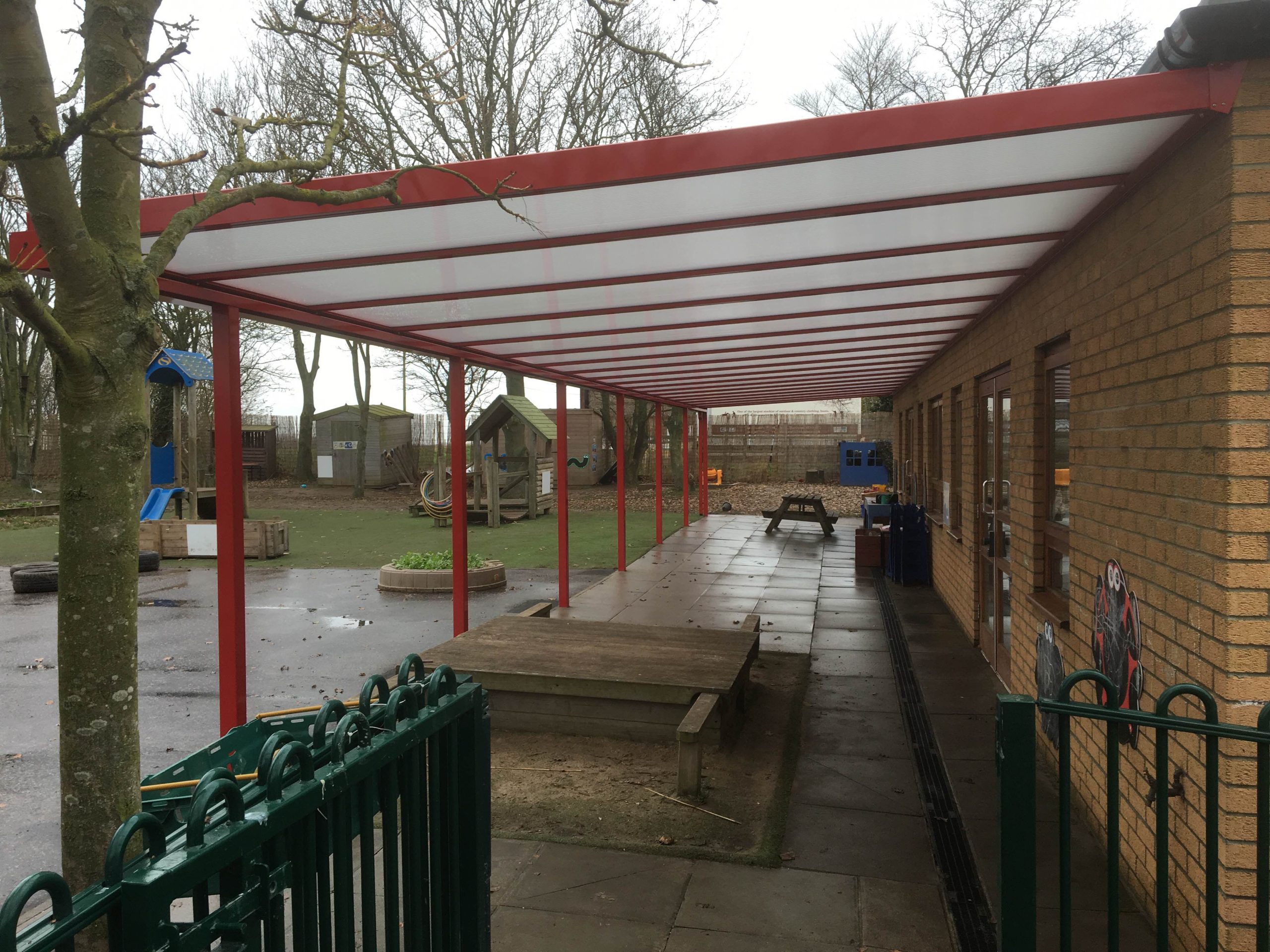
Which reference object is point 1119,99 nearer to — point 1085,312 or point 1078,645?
point 1085,312

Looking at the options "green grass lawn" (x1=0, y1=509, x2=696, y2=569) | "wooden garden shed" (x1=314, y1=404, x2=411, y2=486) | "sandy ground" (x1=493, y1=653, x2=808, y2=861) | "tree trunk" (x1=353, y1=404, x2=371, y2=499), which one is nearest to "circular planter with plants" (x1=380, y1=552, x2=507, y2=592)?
"green grass lawn" (x1=0, y1=509, x2=696, y2=569)

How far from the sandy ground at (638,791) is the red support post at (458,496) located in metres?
1.50

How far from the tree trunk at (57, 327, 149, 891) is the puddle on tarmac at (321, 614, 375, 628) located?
6905mm

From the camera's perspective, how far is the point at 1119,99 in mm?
2576

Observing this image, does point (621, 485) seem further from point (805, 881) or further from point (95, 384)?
point (95, 384)

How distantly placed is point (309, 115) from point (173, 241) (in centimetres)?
1705

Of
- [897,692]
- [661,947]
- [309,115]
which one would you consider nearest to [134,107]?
[661,947]

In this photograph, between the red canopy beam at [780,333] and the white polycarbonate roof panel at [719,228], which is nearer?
the white polycarbonate roof panel at [719,228]

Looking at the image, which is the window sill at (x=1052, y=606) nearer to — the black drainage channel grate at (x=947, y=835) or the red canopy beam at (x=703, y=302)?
the black drainage channel grate at (x=947, y=835)

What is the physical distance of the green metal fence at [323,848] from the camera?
1283 mm

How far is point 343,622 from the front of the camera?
9195 mm

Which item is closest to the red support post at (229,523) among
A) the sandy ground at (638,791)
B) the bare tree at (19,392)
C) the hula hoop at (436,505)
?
the sandy ground at (638,791)

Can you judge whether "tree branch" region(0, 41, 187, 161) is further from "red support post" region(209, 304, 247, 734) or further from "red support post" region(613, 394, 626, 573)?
"red support post" region(613, 394, 626, 573)

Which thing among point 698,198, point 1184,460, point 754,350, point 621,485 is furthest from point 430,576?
point 1184,460
